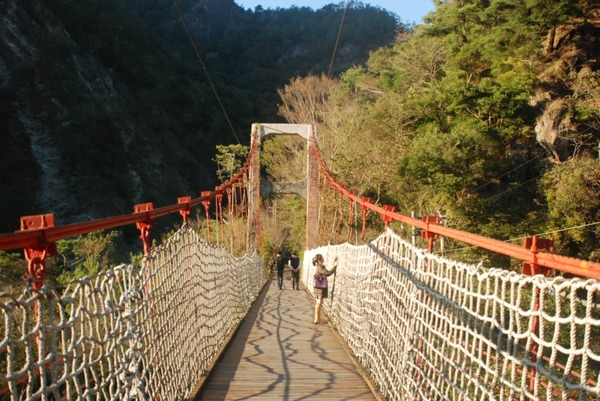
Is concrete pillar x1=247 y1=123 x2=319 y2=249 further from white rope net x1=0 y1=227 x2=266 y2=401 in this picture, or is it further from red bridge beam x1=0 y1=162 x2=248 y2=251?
red bridge beam x1=0 y1=162 x2=248 y2=251

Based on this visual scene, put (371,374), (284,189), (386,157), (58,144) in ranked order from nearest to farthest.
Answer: (371,374), (386,157), (284,189), (58,144)

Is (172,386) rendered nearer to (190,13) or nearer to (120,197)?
(120,197)

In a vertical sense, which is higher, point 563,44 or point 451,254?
point 563,44

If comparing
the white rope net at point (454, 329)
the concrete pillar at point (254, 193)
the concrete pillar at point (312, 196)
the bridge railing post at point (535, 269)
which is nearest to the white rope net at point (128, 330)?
the white rope net at point (454, 329)

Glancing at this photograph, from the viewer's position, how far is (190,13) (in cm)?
4081

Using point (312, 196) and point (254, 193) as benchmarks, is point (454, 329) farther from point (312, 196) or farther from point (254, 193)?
point (254, 193)

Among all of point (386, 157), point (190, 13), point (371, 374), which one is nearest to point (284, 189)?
point (386, 157)

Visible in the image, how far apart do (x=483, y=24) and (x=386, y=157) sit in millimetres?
5943

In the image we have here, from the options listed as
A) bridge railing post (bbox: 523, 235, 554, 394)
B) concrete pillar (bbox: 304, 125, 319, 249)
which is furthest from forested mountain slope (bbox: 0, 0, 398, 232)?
bridge railing post (bbox: 523, 235, 554, 394)

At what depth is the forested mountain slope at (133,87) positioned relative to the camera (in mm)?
22719

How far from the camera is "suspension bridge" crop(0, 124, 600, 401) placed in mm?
1190

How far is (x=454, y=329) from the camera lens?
1815 mm

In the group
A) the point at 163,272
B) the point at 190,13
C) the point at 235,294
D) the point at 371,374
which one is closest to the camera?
the point at 163,272

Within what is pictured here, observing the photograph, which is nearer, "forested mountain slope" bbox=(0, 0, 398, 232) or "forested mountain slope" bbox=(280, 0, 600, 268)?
"forested mountain slope" bbox=(280, 0, 600, 268)
